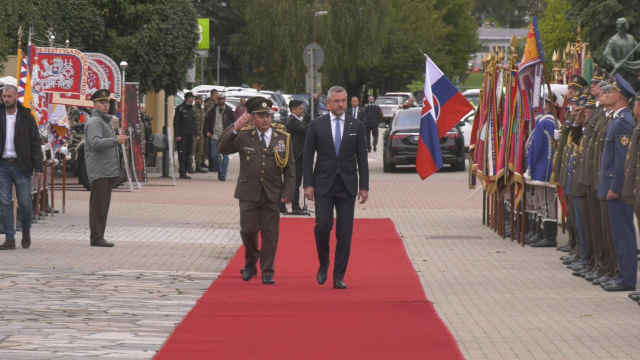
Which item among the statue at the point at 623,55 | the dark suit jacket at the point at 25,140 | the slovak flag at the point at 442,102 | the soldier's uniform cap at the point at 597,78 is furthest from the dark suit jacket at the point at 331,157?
the statue at the point at 623,55

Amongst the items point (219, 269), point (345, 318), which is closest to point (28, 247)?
point (219, 269)

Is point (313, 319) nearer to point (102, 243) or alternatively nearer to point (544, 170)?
point (102, 243)

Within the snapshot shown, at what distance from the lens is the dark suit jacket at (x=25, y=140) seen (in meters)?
13.3

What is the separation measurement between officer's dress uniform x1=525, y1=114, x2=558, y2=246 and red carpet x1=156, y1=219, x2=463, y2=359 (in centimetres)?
226

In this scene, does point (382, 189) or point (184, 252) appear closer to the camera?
point (184, 252)

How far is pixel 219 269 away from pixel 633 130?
4794mm

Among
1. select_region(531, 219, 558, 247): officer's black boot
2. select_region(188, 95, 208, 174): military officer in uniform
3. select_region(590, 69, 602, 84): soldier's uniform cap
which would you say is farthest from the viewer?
select_region(188, 95, 208, 174): military officer in uniform

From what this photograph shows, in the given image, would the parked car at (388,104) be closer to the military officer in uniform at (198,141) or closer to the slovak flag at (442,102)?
the military officer in uniform at (198,141)

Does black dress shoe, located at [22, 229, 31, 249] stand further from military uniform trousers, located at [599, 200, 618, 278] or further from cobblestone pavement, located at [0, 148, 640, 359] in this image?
military uniform trousers, located at [599, 200, 618, 278]

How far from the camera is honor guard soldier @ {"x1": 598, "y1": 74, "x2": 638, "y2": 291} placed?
10.1 m

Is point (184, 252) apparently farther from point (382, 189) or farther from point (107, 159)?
point (382, 189)

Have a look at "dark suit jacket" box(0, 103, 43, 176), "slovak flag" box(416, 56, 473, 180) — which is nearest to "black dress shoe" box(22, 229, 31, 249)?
"dark suit jacket" box(0, 103, 43, 176)

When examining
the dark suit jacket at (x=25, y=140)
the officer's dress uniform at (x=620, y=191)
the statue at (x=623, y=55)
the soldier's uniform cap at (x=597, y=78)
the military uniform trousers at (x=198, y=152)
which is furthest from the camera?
the military uniform trousers at (x=198, y=152)

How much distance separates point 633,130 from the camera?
9.63 metres
